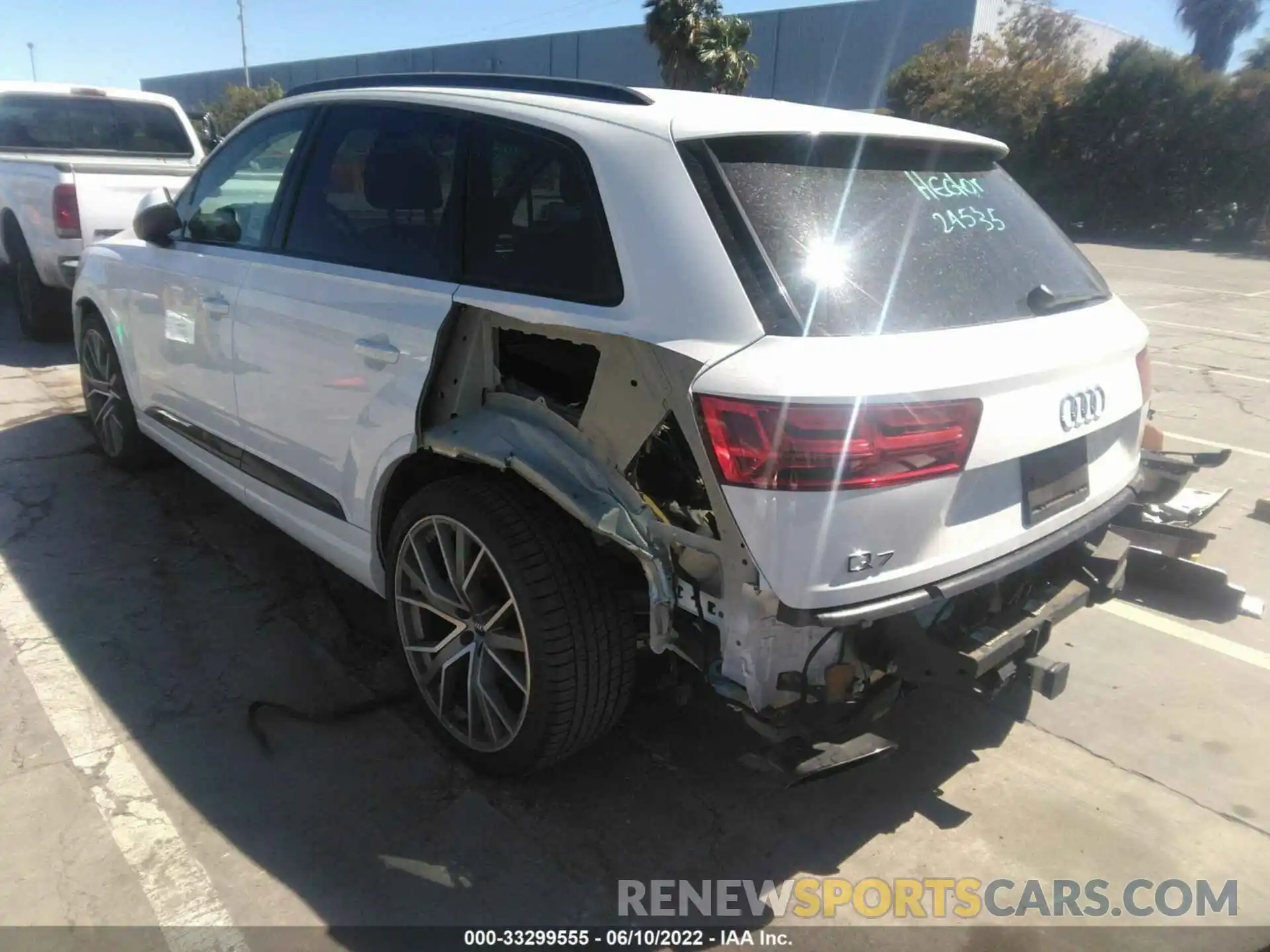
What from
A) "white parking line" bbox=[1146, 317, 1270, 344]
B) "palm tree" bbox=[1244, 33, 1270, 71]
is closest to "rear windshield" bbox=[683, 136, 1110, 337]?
"white parking line" bbox=[1146, 317, 1270, 344]

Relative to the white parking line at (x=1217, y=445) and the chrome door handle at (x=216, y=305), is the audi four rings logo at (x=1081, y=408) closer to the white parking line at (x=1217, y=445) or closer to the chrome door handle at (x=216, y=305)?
the chrome door handle at (x=216, y=305)

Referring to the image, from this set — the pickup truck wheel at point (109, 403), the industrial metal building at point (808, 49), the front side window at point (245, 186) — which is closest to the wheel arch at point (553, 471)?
the front side window at point (245, 186)

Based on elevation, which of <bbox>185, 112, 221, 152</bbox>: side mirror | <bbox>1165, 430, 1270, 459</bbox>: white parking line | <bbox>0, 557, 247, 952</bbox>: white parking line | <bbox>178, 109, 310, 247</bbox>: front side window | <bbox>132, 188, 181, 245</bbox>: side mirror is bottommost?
<bbox>0, 557, 247, 952</bbox>: white parking line

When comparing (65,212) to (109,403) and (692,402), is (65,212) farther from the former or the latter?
(692,402)

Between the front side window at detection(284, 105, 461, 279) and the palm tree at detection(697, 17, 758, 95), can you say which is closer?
the front side window at detection(284, 105, 461, 279)

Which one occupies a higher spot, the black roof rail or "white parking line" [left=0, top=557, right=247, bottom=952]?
the black roof rail

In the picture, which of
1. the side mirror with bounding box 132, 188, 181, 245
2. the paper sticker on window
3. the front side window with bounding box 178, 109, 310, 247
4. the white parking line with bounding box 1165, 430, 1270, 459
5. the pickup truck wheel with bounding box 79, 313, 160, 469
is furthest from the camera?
the white parking line with bounding box 1165, 430, 1270, 459

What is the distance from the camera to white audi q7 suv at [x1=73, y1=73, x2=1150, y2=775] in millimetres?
2125

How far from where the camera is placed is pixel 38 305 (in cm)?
812

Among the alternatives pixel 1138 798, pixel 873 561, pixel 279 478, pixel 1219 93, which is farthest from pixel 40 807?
pixel 1219 93

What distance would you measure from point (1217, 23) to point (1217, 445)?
58.5 metres

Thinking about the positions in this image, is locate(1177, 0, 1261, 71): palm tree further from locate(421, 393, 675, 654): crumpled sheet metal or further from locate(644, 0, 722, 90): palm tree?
locate(421, 393, 675, 654): crumpled sheet metal

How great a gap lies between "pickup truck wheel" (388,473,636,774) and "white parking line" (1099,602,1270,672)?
221 centimetres

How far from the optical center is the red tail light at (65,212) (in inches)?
284
